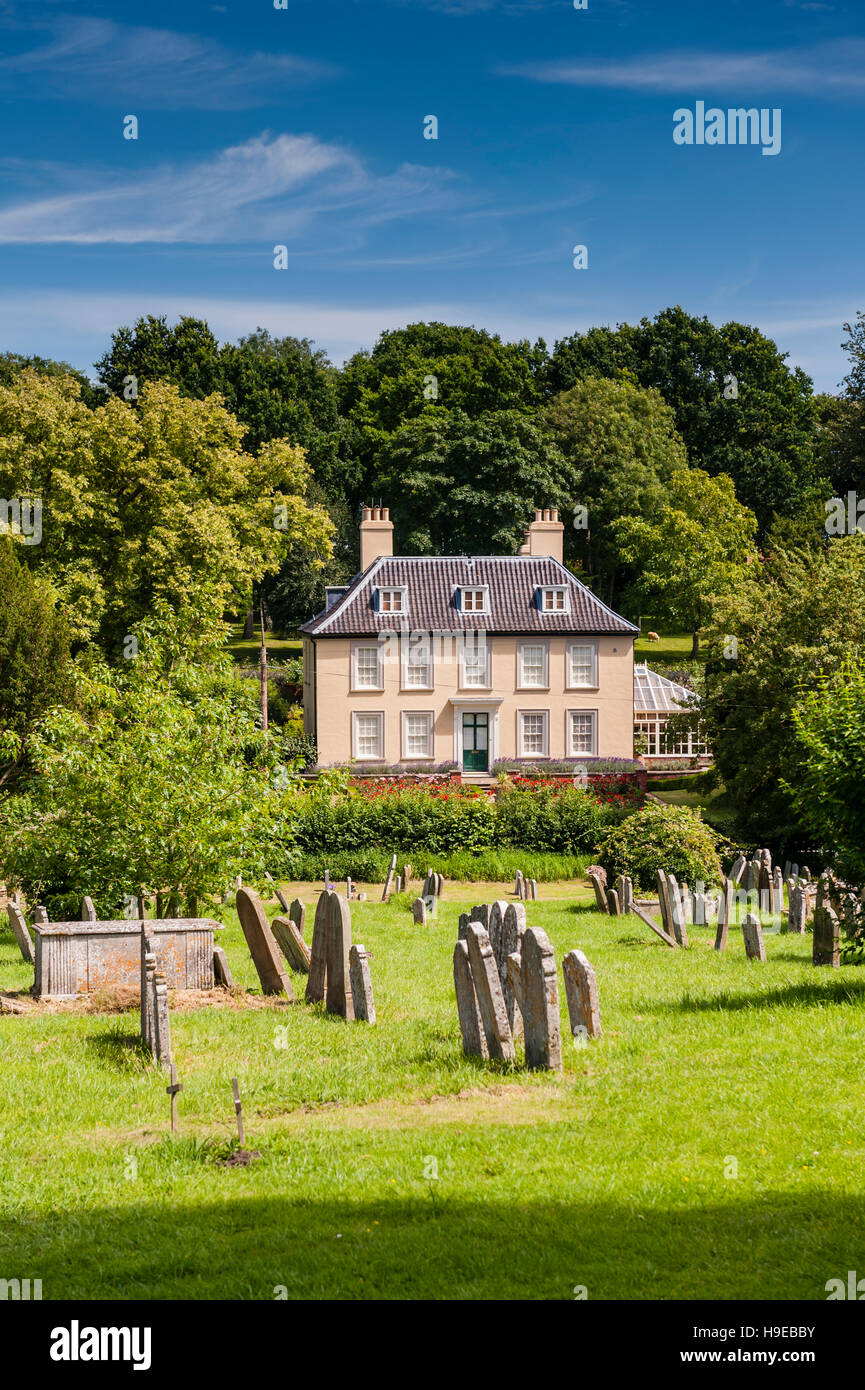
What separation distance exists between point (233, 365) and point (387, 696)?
36176 millimetres

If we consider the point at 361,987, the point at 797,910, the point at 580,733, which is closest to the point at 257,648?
the point at 580,733

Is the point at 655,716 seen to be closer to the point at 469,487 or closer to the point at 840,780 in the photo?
the point at 469,487

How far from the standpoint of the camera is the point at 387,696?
48.4 m

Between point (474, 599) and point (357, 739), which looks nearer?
point (357, 739)

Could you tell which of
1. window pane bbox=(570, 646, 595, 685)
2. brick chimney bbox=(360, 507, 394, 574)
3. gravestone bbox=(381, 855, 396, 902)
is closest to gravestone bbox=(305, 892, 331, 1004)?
gravestone bbox=(381, 855, 396, 902)

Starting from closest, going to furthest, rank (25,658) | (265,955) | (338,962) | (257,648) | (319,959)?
(338,962), (319,959), (265,955), (25,658), (257,648)

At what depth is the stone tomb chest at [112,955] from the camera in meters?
16.3

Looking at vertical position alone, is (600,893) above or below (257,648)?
below

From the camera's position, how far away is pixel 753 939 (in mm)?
18703

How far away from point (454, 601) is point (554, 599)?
4.03 m

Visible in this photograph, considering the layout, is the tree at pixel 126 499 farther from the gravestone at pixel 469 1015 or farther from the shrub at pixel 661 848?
the gravestone at pixel 469 1015

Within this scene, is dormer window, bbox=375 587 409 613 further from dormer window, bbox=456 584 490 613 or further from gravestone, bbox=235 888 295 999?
gravestone, bbox=235 888 295 999
